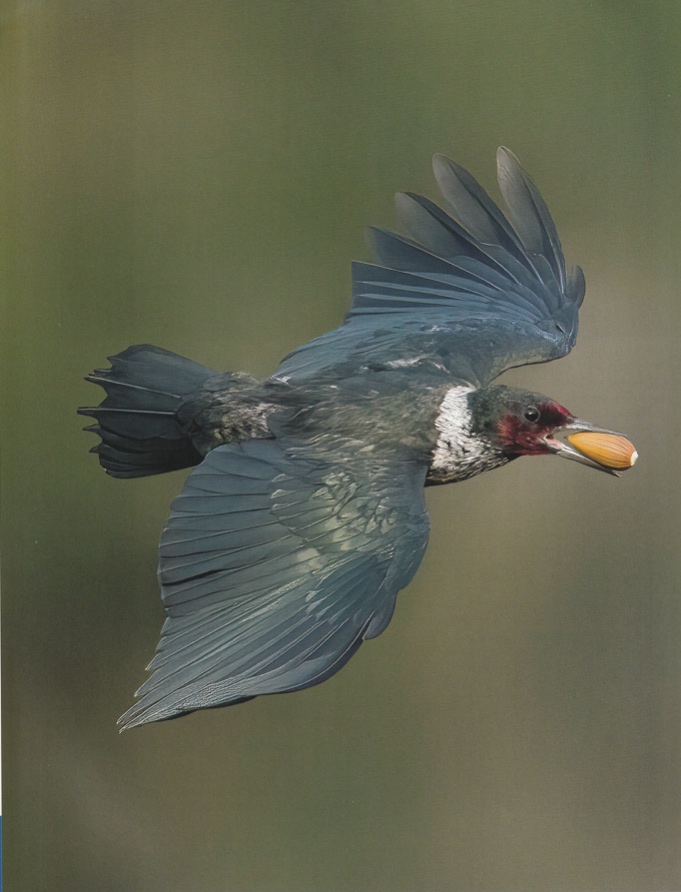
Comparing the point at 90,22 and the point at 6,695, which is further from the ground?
the point at 90,22

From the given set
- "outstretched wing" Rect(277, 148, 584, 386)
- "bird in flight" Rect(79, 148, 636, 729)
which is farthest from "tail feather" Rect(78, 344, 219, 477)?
"outstretched wing" Rect(277, 148, 584, 386)

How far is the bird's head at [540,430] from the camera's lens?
816mm

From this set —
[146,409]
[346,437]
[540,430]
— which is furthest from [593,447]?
[146,409]

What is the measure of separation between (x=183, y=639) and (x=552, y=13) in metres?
0.69

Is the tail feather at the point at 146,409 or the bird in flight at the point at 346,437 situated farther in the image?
the tail feather at the point at 146,409

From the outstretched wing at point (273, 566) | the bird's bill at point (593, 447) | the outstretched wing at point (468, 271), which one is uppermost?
the outstretched wing at point (468, 271)

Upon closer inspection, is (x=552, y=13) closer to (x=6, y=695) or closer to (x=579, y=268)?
(x=579, y=268)

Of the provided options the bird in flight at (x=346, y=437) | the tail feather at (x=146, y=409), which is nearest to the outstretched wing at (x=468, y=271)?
the bird in flight at (x=346, y=437)

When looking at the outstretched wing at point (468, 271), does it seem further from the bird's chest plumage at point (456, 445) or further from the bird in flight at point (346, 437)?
the bird's chest plumage at point (456, 445)

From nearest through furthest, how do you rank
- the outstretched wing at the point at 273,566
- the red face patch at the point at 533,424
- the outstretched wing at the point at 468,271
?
the outstretched wing at the point at 273,566 → the red face patch at the point at 533,424 → the outstretched wing at the point at 468,271

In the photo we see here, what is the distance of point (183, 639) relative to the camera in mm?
743

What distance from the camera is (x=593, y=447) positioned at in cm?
82

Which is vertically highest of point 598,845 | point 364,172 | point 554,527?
point 364,172

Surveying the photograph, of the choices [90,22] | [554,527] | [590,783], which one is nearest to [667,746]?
[590,783]
